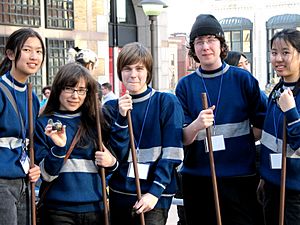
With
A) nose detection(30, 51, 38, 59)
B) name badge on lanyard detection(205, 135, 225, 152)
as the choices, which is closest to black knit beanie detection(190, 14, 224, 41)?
name badge on lanyard detection(205, 135, 225, 152)

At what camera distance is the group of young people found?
3.24 m

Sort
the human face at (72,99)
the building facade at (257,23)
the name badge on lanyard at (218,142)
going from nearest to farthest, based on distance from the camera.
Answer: the human face at (72,99) < the name badge on lanyard at (218,142) < the building facade at (257,23)

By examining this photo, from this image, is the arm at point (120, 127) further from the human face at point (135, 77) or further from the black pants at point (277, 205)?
the black pants at point (277, 205)

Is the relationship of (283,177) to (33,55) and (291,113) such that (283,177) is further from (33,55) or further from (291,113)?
(33,55)

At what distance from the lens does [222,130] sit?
359cm

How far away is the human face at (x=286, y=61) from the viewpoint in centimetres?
331

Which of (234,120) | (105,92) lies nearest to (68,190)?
(234,120)

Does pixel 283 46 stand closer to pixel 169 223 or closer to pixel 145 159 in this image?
pixel 145 159

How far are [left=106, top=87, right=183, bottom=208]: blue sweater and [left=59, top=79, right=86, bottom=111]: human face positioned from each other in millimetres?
286

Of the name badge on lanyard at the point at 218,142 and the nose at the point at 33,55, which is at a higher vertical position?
the nose at the point at 33,55

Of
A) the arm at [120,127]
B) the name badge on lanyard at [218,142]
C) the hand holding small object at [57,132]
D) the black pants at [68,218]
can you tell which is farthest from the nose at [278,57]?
the black pants at [68,218]

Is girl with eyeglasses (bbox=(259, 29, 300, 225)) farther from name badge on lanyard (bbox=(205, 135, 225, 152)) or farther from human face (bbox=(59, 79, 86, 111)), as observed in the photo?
human face (bbox=(59, 79, 86, 111))

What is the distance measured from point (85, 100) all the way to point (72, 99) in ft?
0.42

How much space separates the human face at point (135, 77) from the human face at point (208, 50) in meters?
0.43
